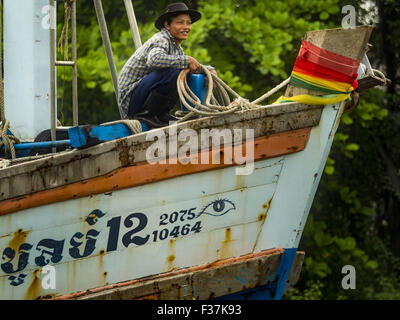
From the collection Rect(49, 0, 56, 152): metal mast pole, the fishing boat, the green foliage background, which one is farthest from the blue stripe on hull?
the green foliage background

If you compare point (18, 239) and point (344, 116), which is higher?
point (344, 116)

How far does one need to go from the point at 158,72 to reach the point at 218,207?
3.40 feet

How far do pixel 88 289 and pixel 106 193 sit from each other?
63 centimetres

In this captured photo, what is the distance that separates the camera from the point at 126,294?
4.50 metres

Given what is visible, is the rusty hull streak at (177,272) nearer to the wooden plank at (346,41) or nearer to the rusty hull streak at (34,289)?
the rusty hull streak at (34,289)

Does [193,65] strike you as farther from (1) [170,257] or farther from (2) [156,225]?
(1) [170,257]

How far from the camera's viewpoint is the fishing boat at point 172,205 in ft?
14.5

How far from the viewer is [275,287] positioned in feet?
16.0

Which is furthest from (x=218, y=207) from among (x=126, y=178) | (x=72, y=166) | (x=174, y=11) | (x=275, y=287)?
(x=174, y=11)

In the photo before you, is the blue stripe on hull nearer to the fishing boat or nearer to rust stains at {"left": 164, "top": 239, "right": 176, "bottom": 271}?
the fishing boat

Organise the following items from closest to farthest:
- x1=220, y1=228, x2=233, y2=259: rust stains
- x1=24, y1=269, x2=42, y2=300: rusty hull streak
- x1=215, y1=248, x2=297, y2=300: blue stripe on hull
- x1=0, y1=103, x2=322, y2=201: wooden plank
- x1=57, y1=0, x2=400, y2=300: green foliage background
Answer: x1=0, y1=103, x2=322, y2=201: wooden plank
x1=24, y1=269, x2=42, y2=300: rusty hull streak
x1=220, y1=228, x2=233, y2=259: rust stains
x1=215, y1=248, x2=297, y2=300: blue stripe on hull
x1=57, y1=0, x2=400, y2=300: green foliage background

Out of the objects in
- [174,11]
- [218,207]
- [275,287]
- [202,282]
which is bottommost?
[275,287]

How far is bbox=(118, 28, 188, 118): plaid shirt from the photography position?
15.8ft

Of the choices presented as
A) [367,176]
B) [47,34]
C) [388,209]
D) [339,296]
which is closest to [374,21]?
[367,176]
